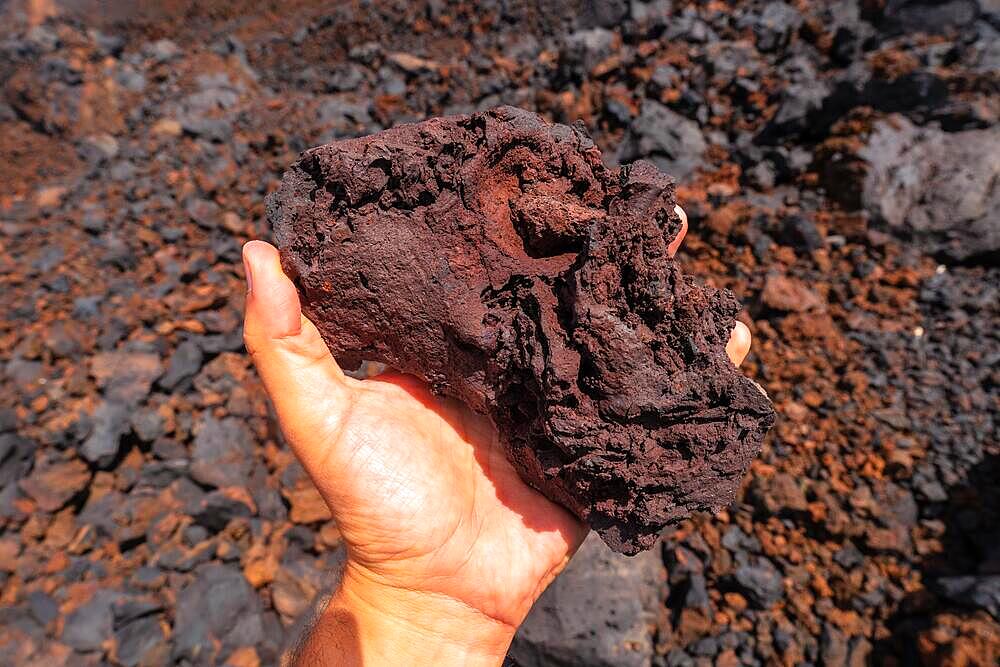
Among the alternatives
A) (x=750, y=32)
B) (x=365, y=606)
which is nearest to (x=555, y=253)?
(x=365, y=606)

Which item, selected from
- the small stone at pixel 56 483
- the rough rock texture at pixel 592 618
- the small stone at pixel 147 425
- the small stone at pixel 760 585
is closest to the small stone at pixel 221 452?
the small stone at pixel 147 425

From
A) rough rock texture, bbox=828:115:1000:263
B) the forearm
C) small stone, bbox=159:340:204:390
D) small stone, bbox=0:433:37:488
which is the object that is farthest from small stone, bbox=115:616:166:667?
rough rock texture, bbox=828:115:1000:263

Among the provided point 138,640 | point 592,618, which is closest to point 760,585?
point 592,618

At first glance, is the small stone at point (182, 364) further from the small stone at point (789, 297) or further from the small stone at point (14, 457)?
the small stone at point (789, 297)

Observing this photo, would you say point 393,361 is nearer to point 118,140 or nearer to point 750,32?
point 750,32

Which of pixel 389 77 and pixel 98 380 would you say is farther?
pixel 389 77

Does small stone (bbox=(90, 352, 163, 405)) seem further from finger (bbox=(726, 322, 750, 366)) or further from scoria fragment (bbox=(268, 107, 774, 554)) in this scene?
finger (bbox=(726, 322, 750, 366))

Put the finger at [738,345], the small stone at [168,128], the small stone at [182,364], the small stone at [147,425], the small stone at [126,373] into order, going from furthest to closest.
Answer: the small stone at [168,128]
the small stone at [182,364]
the small stone at [126,373]
the small stone at [147,425]
the finger at [738,345]

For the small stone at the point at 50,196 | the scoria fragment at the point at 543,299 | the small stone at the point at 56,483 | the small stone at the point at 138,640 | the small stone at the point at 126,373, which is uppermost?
the scoria fragment at the point at 543,299
